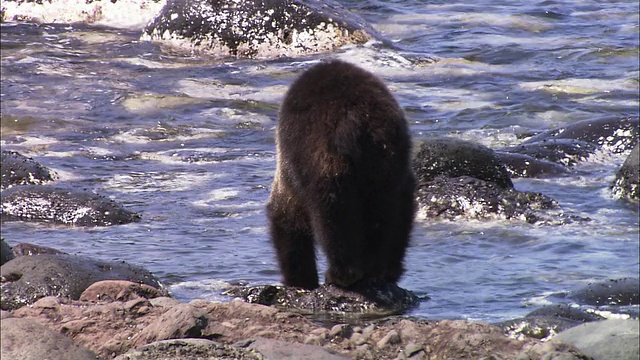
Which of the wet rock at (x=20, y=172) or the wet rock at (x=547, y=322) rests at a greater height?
the wet rock at (x=547, y=322)

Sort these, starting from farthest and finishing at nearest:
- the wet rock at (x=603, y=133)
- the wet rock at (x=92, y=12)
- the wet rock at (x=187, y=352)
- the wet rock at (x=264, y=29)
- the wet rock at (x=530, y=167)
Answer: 1. the wet rock at (x=92, y=12)
2. the wet rock at (x=264, y=29)
3. the wet rock at (x=603, y=133)
4. the wet rock at (x=530, y=167)
5. the wet rock at (x=187, y=352)

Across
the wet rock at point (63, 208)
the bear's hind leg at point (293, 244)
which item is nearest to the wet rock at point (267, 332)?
the bear's hind leg at point (293, 244)

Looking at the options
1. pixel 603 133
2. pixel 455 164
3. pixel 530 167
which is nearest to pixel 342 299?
pixel 455 164

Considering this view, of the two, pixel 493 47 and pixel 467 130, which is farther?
pixel 493 47

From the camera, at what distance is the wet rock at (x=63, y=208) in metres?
8.98

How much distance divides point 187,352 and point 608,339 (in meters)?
1.95

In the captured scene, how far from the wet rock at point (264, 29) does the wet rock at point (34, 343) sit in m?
12.6

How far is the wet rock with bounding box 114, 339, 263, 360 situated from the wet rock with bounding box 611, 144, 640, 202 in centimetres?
623

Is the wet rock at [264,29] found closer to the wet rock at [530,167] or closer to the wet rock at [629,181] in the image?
the wet rock at [530,167]

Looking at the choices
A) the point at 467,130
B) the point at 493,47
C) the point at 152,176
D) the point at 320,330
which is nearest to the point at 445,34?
the point at 493,47

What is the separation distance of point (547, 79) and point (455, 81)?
1353mm

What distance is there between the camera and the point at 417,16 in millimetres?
21500

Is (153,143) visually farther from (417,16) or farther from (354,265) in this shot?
(417,16)

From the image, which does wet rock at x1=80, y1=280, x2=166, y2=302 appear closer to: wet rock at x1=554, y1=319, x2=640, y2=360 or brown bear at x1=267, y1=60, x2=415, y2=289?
brown bear at x1=267, y1=60, x2=415, y2=289
